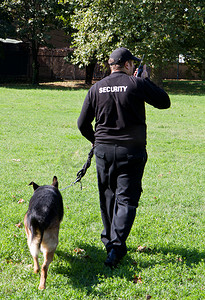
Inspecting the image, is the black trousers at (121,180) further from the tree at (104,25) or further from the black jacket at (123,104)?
the tree at (104,25)

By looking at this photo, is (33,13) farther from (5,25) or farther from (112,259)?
(112,259)

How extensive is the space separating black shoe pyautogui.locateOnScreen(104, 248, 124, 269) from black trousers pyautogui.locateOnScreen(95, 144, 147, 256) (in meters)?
0.05

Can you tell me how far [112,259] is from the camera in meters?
3.59

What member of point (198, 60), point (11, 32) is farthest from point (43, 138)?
point (198, 60)

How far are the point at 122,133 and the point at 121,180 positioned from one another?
47 centimetres

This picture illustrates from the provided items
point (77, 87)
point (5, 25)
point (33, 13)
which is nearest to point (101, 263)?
point (33, 13)

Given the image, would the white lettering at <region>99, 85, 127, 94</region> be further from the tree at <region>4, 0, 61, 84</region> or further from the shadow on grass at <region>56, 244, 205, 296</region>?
the tree at <region>4, 0, 61, 84</region>

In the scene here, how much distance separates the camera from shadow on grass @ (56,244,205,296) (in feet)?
11.4

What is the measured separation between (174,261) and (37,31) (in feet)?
74.5

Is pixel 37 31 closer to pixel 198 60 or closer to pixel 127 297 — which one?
pixel 198 60

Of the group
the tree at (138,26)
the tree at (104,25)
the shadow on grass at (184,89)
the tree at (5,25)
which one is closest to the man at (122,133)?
the tree at (138,26)

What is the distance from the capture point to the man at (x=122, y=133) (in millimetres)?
3479

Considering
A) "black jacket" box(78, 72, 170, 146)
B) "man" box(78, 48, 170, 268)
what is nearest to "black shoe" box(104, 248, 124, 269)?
"man" box(78, 48, 170, 268)

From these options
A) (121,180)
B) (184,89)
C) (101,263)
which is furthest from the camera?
(184,89)
